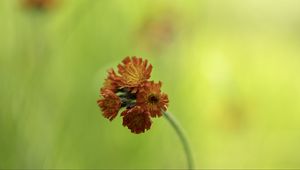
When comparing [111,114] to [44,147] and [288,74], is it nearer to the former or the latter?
[44,147]

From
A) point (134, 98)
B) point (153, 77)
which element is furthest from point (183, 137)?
point (153, 77)

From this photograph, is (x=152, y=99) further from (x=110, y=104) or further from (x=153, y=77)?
(x=153, y=77)

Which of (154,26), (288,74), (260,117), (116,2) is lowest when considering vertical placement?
(154,26)

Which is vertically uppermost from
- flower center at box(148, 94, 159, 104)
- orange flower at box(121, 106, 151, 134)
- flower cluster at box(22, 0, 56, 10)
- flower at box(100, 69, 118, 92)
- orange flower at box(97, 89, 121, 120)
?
flower cluster at box(22, 0, 56, 10)

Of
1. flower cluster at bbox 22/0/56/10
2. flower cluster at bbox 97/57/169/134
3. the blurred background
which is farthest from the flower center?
flower cluster at bbox 22/0/56/10

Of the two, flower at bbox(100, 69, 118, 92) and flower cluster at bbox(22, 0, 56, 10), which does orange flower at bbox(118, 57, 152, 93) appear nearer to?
flower at bbox(100, 69, 118, 92)

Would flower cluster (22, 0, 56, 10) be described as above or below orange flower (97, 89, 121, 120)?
above

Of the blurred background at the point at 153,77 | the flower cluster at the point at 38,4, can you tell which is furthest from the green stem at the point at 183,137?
the flower cluster at the point at 38,4

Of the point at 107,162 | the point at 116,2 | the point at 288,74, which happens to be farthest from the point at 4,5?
the point at 288,74

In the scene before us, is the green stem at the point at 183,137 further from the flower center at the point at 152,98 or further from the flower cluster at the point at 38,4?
the flower cluster at the point at 38,4
